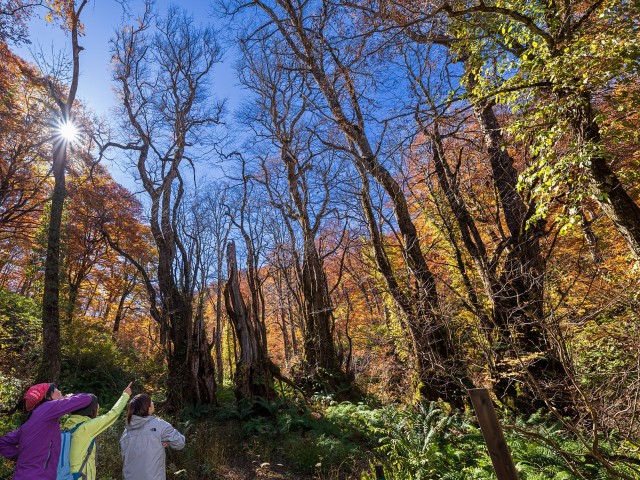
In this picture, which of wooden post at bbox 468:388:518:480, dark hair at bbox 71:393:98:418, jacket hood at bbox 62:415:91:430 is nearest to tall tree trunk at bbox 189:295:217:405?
dark hair at bbox 71:393:98:418

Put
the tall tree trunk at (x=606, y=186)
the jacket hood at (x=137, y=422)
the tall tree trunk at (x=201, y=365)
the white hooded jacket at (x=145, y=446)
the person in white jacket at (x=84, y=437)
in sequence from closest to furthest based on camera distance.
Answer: the person in white jacket at (x=84, y=437), the white hooded jacket at (x=145, y=446), the jacket hood at (x=137, y=422), the tall tree trunk at (x=606, y=186), the tall tree trunk at (x=201, y=365)

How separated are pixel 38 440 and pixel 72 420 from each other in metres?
0.32

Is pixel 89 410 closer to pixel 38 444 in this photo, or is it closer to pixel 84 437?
pixel 84 437

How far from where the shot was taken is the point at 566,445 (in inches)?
183

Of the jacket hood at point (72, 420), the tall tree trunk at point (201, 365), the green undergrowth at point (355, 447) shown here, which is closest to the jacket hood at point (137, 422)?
the jacket hood at point (72, 420)

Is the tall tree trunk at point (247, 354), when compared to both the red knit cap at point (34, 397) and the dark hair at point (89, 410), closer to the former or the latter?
the dark hair at point (89, 410)

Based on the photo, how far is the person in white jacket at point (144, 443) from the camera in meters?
3.65

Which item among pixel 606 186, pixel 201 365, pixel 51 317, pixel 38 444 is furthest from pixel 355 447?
pixel 51 317

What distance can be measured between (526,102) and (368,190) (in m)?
3.91

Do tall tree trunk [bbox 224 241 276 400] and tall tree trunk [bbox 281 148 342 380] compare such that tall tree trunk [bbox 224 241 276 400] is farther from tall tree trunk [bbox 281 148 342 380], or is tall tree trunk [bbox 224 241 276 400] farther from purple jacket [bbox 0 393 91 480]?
purple jacket [bbox 0 393 91 480]

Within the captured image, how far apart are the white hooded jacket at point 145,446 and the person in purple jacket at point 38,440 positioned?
2.40ft

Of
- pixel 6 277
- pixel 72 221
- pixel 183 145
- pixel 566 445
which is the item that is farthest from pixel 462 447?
pixel 6 277

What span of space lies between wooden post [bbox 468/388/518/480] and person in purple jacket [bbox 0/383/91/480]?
3726 mm

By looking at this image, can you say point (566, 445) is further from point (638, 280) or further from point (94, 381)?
point (94, 381)
